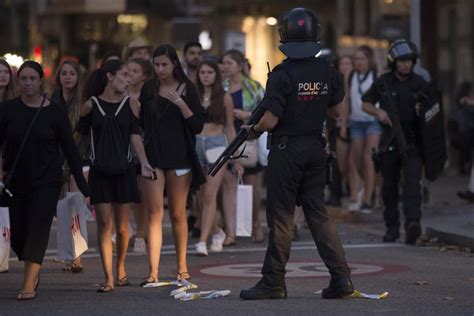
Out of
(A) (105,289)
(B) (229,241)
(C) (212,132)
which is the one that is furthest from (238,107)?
(A) (105,289)

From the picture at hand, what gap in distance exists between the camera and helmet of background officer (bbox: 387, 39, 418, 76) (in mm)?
15242

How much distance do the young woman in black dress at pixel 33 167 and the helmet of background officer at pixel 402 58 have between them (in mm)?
4704

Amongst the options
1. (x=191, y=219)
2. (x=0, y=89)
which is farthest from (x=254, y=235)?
(x=0, y=89)

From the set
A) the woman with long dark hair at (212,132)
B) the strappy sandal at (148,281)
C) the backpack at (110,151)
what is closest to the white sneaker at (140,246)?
the woman with long dark hair at (212,132)

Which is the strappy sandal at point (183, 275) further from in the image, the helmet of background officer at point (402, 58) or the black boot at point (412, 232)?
the helmet of background officer at point (402, 58)

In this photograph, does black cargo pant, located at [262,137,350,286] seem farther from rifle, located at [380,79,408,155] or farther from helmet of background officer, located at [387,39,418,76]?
helmet of background officer, located at [387,39,418,76]

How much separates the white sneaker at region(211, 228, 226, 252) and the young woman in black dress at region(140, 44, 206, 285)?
2789 millimetres

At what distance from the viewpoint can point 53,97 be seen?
14164 mm

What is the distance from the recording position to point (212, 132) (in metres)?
15.3

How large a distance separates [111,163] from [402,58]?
4402 mm

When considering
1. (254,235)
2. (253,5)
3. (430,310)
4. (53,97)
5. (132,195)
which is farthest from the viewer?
(253,5)

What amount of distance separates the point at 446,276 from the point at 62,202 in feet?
10.7

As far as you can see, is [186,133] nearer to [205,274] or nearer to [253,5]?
[205,274]

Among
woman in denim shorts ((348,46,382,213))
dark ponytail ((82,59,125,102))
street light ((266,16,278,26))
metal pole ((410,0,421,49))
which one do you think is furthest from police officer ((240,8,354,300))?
street light ((266,16,278,26))
